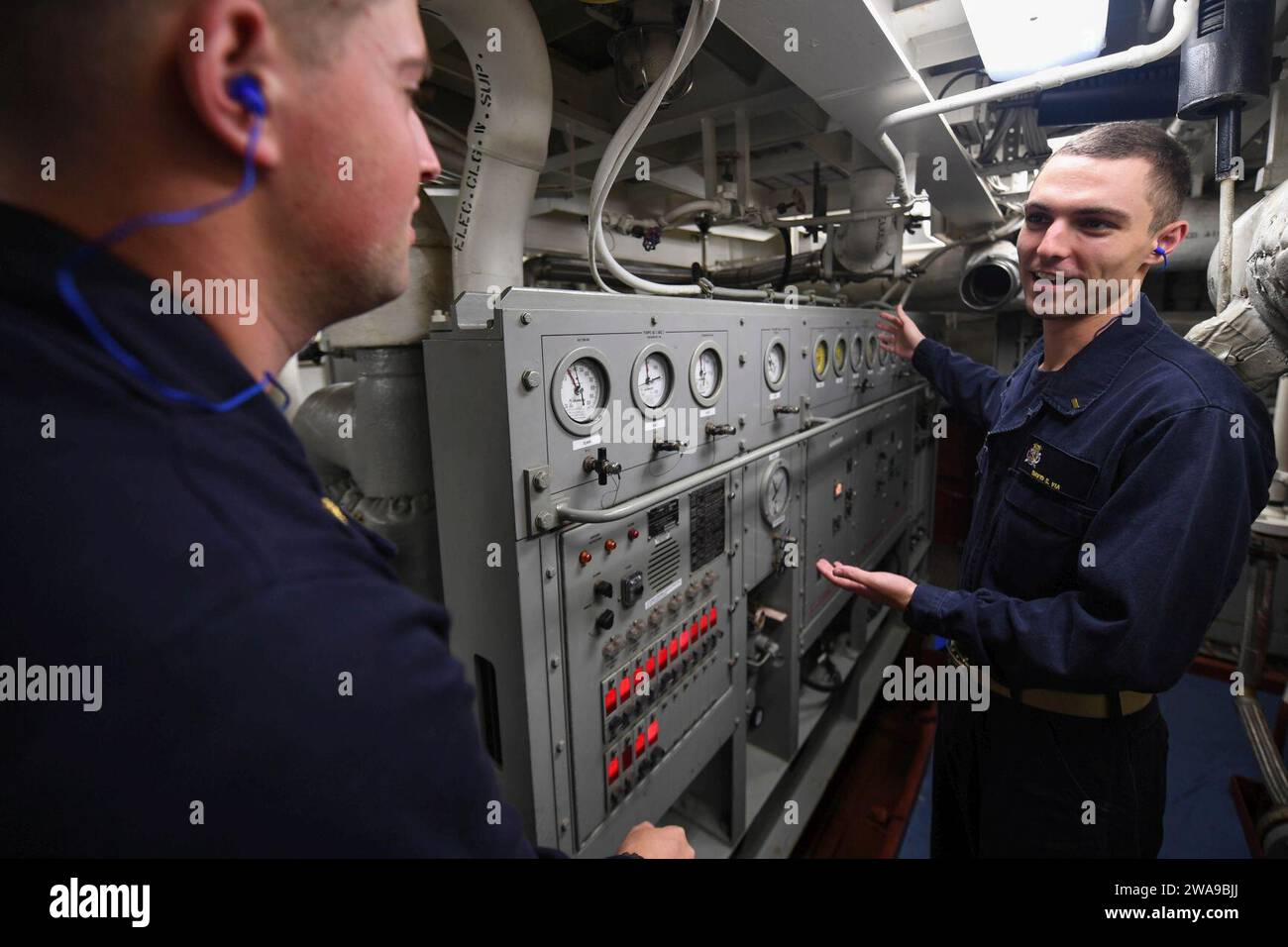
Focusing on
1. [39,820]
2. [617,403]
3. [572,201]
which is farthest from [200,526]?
[572,201]

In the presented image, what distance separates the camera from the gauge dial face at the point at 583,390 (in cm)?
130

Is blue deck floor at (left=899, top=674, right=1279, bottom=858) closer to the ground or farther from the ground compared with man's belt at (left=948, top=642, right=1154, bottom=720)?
closer to the ground

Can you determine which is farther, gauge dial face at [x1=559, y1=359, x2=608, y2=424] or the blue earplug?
gauge dial face at [x1=559, y1=359, x2=608, y2=424]

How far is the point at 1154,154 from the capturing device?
1315 mm

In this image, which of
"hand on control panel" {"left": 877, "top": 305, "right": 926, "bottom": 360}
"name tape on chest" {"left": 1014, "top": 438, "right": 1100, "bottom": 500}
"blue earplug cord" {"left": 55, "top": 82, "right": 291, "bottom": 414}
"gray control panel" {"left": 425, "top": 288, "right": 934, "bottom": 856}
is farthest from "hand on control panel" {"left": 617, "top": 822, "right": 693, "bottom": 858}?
"hand on control panel" {"left": 877, "top": 305, "right": 926, "bottom": 360}

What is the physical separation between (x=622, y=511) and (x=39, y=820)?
97 centimetres

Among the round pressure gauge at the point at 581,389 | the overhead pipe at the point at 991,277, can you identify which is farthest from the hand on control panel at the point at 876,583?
the overhead pipe at the point at 991,277

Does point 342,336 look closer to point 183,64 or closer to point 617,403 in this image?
point 617,403

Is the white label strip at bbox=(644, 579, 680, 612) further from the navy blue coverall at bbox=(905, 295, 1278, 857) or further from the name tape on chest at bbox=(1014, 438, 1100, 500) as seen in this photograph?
the name tape on chest at bbox=(1014, 438, 1100, 500)

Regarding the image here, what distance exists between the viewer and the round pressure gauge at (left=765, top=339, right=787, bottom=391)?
206 centimetres

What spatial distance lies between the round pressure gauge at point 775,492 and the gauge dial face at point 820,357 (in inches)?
20.2

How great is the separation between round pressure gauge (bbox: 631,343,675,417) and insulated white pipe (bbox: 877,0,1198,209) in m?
1.03

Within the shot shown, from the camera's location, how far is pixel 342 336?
4.89 feet

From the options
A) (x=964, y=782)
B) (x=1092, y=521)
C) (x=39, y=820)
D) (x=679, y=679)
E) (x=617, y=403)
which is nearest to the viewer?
(x=39, y=820)
